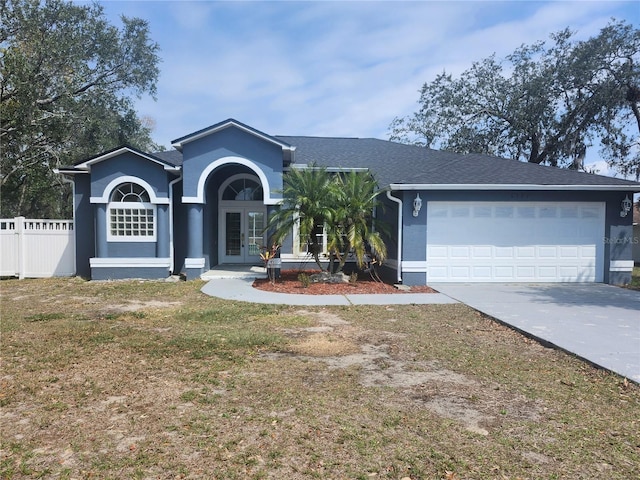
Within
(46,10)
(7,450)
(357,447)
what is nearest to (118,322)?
(7,450)

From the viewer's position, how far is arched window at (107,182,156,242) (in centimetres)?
1398

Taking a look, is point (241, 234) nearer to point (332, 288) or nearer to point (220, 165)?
point (220, 165)

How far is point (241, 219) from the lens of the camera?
1725 centimetres

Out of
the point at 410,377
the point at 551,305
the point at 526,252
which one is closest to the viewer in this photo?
the point at 410,377

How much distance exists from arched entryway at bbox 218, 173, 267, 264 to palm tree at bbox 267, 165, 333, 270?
465 centimetres

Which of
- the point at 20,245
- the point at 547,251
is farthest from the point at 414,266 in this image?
the point at 20,245

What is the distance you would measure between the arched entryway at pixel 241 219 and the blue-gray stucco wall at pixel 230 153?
314 cm

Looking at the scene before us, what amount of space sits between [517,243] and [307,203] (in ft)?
21.6

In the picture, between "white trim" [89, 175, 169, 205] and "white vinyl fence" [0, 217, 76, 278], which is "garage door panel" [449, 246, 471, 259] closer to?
"white trim" [89, 175, 169, 205]

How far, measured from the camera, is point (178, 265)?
15.0 meters

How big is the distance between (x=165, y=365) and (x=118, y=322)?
3.12m

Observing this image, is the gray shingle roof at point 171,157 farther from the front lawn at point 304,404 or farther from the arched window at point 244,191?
the front lawn at point 304,404

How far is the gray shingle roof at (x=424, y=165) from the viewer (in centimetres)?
1252

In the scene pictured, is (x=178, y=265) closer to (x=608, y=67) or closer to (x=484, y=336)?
(x=484, y=336)
